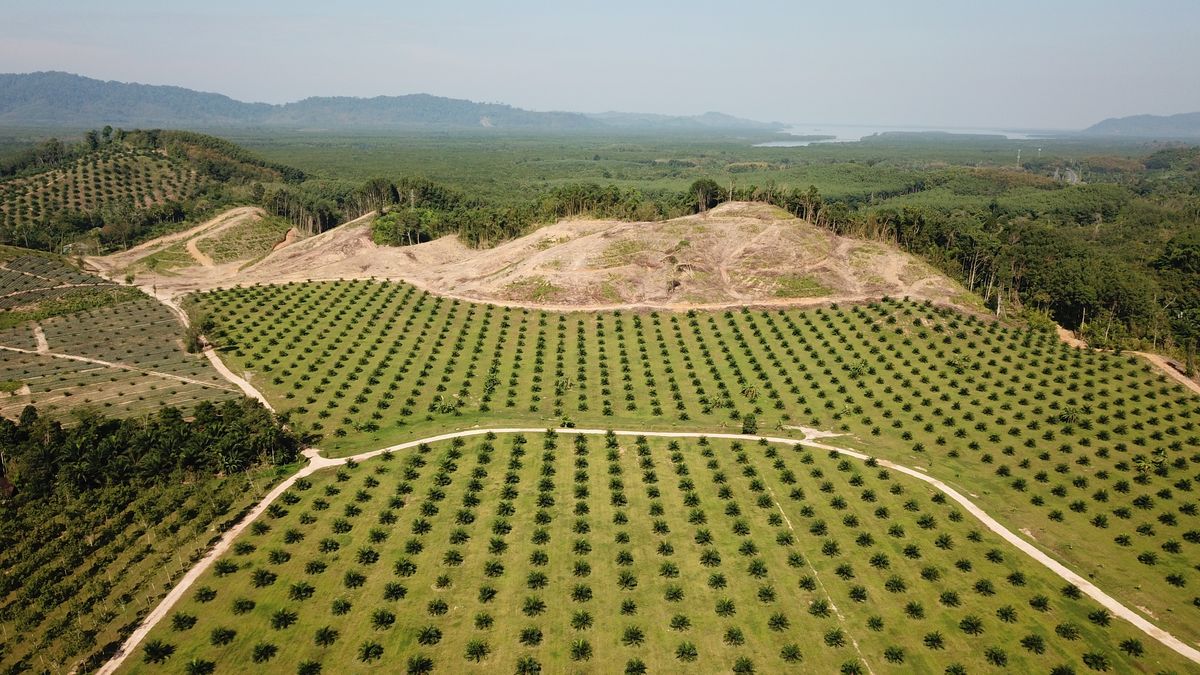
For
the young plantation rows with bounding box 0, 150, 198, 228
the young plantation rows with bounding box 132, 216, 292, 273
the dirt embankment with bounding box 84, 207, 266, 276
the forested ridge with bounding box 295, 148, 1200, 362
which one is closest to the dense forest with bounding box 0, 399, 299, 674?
the forested ridge with bounding box 295, 148, 1200, 362

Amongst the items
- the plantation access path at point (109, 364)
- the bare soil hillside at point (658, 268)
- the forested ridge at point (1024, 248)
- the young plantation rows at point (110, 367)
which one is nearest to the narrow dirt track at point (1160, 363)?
the forested ridge at point (1024, 248)

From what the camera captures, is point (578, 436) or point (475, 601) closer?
point (475, 601)

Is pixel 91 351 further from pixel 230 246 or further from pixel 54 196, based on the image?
pixel 54 196

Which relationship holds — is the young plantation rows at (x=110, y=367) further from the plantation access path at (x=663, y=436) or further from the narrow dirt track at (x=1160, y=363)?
the narrow dirt track at (x=1160, y=363)

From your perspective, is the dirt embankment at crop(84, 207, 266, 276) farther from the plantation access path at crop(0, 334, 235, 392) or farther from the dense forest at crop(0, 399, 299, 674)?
the dense forest at crop(0, 399, 299, 674)

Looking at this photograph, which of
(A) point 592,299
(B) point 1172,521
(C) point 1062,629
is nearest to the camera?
(C) point 1062,629

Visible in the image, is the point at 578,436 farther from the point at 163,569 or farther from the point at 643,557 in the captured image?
the point at 163,569

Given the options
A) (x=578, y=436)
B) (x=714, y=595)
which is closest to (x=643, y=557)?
(x=714, y=595)
